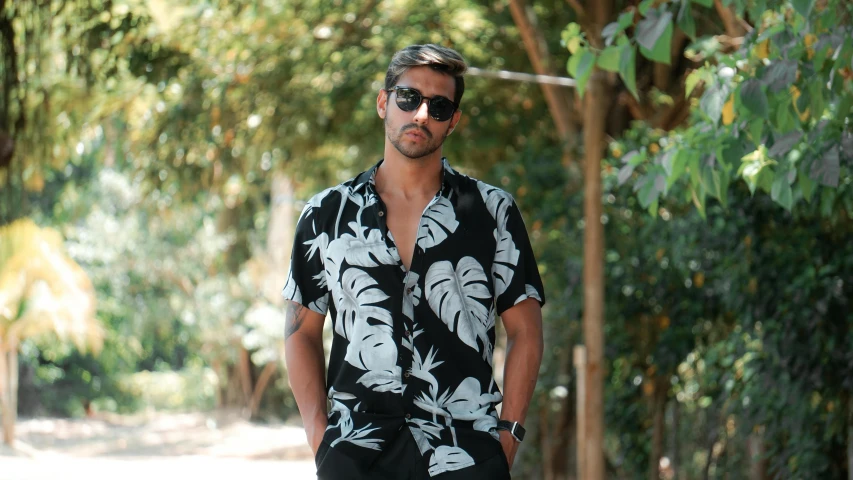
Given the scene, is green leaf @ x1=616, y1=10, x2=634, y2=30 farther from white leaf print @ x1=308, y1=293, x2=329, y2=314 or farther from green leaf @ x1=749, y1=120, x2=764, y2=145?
white leaf print @ x1=308, y1=293, x2=329, y2=314

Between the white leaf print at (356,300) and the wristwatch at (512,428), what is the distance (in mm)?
339

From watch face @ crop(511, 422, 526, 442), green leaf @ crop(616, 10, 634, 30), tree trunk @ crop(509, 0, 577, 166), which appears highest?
tree trunk @ crop(509, 0, 577, 166)

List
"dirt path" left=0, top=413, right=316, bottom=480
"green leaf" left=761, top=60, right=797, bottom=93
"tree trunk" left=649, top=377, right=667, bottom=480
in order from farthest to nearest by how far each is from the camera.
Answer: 1. "dirt path" left=0, top=413, right=316, bottom=480
2. "tree trunk" left=649, top=377, right=667, bottom=480
3. "green leaf" left=761, top=60, right=797, bottom=93

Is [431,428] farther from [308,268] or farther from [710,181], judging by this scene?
[710,181]

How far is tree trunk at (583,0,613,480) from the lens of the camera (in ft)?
27.1

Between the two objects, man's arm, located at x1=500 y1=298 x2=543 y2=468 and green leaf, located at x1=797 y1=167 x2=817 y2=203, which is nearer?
man's arm, located at x1=500 y1=298 x2=543 y2=468

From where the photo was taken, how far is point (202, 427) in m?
28.2

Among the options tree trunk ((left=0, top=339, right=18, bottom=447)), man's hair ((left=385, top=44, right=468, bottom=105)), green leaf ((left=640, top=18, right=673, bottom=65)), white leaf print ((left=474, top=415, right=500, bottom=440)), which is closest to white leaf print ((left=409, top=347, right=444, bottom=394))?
white leaf print ((left=474, top=415, right=500, bottom=440))

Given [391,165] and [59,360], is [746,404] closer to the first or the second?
[391,165]

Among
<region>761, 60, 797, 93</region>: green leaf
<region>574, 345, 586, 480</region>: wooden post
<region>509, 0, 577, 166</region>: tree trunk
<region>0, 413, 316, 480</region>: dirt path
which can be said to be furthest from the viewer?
<region>0, 413, 316, 480</region>: dirt path

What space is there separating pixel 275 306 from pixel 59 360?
33.8ft

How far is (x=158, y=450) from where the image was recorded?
23750 mm

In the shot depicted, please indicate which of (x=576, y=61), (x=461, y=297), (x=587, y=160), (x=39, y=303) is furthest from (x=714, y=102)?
(x=39, y=303)

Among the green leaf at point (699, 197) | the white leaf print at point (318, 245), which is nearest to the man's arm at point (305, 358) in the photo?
the white leaf print at point (318, 245)
